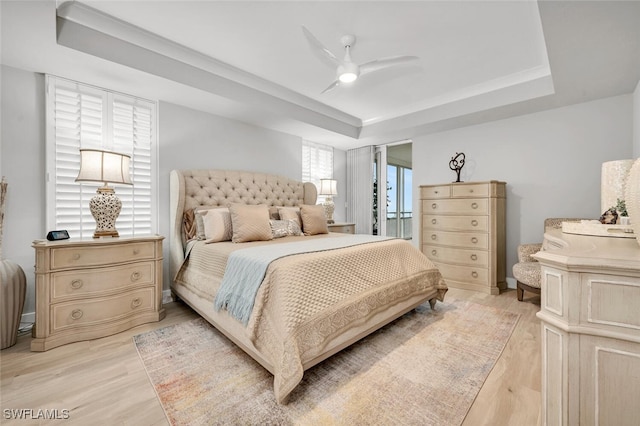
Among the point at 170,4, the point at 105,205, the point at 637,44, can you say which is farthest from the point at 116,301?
the point at 637,44

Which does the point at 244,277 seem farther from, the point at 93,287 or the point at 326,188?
the point at 326,188

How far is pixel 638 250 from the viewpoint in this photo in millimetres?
987

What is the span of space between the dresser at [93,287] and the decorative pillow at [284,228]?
1.15 meters

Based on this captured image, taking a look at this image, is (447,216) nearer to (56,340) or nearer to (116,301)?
(116,301)

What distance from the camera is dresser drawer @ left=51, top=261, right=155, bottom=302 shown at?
2037 mm

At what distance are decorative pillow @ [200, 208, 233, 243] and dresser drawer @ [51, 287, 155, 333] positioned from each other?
2.29ft

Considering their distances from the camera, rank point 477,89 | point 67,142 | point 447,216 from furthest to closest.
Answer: point 447,216 < point 477,89 < point 67,142

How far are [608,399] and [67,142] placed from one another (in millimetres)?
3918

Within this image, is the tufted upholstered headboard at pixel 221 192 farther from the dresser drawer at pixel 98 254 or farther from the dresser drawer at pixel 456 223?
the dresser drawer at pixel 456 223

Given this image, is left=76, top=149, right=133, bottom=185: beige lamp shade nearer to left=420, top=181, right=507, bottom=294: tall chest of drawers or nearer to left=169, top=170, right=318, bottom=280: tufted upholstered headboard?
left=169, top=170, right=318, bottom=280: tufted upholstered headboard

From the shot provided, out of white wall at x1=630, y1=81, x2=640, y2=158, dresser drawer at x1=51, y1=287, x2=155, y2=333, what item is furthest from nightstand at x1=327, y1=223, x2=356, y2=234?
white wall at x1=630, y1=81, x2=640, y2=158

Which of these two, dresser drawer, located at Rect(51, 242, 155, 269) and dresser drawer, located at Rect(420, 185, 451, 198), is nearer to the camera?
dresser drawer, located at Rect(51, 242, 155, 269)

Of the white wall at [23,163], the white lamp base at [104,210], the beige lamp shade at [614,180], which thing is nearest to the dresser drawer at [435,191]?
the beige lamp shade at [614,180]

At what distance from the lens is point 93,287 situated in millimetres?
2158
